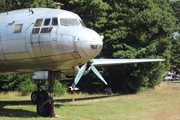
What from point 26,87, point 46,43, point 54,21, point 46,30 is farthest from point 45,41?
point 26,87

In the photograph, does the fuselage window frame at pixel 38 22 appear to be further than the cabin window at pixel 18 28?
No

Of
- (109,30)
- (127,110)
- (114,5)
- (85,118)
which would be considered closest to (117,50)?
(109,30)

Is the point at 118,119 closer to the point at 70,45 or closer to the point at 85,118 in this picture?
the point at 85,118

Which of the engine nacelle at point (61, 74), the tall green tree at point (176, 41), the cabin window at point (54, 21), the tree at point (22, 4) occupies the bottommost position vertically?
the tall green tree at point (176, 41)

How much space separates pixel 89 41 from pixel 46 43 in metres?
1.84

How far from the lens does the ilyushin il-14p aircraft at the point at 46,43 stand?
12.0 metres

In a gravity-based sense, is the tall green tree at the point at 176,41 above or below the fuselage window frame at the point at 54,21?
below

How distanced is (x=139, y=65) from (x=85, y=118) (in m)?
14.6

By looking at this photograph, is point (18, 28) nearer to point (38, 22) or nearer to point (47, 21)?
point (38, 22)

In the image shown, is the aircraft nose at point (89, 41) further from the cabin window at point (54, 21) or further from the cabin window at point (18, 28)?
the cabin window at point (18, 28)

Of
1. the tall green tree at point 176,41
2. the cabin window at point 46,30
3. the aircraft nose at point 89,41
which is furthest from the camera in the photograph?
the tall green tree at point 176,41

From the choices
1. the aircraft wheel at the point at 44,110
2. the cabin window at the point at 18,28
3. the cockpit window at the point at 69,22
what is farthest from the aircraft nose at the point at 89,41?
the aircraft wheel at the point at 44,110

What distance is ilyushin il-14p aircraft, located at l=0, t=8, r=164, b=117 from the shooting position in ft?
39.4

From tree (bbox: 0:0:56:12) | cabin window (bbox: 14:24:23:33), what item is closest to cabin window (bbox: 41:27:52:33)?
cabin window (bbox: 14:24:23:33)
